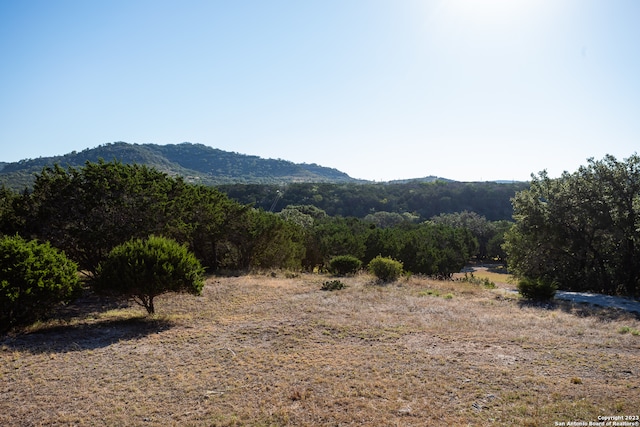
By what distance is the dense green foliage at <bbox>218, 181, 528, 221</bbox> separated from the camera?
101 m

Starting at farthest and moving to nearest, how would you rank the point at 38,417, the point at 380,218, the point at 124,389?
the point at 380,218, the point at 124,389, the point at 38,417

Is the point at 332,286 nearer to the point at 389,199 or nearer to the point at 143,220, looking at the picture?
the point at 143,220

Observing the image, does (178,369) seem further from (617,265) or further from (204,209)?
(617,265)

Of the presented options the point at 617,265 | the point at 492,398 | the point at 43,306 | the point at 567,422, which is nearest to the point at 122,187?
the point at 43,306

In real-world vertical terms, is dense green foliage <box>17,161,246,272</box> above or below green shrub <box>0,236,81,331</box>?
above

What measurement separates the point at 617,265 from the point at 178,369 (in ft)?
73.6

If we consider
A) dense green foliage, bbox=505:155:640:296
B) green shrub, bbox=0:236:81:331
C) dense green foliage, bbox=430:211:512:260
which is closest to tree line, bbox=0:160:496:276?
green shrub, bbox=0:236:81:331

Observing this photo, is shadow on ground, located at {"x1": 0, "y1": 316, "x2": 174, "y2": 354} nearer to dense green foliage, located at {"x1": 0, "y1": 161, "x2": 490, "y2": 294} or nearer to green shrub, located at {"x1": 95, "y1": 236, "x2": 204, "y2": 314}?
green shrub, located at {"x1": 95, "y1": 236, "x2": 204, "y2": 314}

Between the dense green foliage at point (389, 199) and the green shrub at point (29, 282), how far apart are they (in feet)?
275

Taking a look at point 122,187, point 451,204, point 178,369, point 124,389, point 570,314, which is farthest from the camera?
point 451,204

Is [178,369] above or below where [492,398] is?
below

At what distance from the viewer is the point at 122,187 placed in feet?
48.2

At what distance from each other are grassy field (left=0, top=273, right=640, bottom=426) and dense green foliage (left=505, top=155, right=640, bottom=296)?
25.5 ft

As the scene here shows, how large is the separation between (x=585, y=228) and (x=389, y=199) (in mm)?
95461
